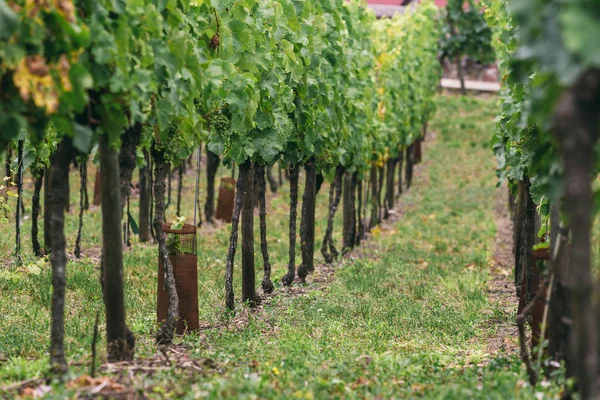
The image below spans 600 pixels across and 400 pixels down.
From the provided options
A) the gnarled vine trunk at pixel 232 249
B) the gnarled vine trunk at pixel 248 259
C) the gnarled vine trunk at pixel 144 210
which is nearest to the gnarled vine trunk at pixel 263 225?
the gnarled vine trunk at pixel 248 259

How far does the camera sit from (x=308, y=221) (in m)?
13.1

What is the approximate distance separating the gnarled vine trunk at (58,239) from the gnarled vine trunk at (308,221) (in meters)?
6.56

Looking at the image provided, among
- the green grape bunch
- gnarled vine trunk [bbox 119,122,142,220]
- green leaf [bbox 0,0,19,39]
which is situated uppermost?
green leaf [bbox 0,0,19,39]

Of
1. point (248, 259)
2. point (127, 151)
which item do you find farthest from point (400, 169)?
point (127, 151)

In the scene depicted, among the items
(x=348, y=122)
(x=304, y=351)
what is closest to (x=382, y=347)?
(x=304, y=351)

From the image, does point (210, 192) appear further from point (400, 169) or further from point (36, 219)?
point (400, 169)

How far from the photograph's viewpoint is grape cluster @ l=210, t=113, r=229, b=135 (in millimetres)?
8398

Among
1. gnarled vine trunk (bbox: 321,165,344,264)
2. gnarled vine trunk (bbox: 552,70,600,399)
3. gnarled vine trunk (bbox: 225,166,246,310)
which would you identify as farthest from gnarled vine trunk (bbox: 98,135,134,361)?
gnarled vine trunk (bbox: 321,165,344,264)

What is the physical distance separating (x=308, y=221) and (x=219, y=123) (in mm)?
4904

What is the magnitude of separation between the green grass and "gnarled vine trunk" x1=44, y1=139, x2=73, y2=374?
0.74ft

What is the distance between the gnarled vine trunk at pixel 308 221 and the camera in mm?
12102

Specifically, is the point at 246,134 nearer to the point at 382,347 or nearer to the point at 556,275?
the point at 382,347

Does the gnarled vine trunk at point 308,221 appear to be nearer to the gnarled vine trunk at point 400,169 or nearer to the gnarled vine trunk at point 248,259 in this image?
the gnarled vine trunk at point 248,259

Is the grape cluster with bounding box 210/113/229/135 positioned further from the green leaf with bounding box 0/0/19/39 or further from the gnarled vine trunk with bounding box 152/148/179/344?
the green leaf with bounding box 0/0/19/39
